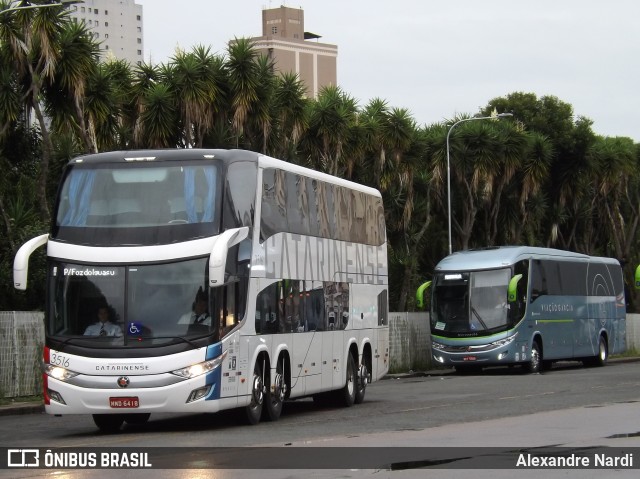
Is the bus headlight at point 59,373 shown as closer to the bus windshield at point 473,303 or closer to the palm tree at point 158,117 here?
the palm tree at point 158,117

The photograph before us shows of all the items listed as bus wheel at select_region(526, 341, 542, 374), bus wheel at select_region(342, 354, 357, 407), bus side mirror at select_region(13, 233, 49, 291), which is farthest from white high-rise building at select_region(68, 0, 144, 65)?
bus side mirror at select_region(13, 233, 49, 291)

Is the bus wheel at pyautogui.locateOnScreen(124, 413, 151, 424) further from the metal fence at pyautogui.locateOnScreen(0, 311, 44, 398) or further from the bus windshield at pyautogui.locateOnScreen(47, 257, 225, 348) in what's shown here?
the metal fence at pyautogui.locateOnScreen(0, 311, 44, 398)

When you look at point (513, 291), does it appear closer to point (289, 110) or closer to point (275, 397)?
point (289, 110)

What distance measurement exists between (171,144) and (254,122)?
2.74m

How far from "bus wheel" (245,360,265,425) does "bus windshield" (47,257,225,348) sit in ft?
5.30

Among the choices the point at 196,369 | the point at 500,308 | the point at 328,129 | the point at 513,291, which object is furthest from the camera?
the point at 328,129

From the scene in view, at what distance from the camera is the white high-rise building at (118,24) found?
530 feet

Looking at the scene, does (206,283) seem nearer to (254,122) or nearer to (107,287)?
(107,287)

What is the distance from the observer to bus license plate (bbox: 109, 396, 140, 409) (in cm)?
1717

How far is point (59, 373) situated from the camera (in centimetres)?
1752

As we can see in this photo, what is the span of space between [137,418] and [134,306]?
2856mm

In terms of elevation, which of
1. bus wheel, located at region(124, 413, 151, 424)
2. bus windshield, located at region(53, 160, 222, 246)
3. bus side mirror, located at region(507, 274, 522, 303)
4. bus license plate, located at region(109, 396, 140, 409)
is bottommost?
bus wheel, located at region(124, 413, 151, 424)

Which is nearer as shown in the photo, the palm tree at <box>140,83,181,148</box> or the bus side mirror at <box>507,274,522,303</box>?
the palm tree at <box>140,83,181,148</box>

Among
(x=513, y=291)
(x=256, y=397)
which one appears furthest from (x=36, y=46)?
(x=256, y=397)
